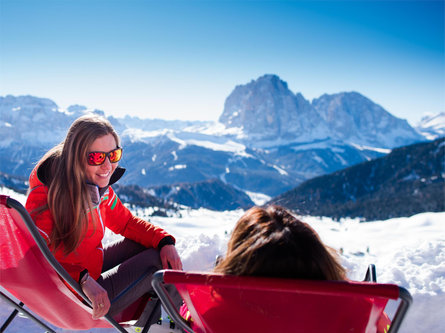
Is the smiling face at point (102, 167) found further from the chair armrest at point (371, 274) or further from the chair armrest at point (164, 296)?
the chair armrest at point (371, 274)

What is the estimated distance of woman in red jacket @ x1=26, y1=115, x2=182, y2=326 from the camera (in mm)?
2113

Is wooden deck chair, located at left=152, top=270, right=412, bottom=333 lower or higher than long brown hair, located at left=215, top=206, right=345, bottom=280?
lower

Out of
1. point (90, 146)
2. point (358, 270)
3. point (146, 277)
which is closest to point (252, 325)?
point (146, 277)

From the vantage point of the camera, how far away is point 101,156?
2379mm

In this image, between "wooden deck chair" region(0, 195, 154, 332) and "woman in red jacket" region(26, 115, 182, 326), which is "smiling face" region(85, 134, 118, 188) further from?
"wooden deck chair" region(0, 195, 154, 332)

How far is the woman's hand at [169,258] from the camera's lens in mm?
2477

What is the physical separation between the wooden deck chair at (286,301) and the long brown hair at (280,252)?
89 millimetres

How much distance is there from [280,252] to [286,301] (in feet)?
0.65

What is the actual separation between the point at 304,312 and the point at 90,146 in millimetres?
1686

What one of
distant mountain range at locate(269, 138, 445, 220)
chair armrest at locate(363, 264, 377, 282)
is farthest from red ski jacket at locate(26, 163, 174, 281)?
distant mountain range at locate(269, 138, 445, 220)

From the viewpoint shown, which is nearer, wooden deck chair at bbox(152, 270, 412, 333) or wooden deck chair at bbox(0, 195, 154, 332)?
wooden deck chair at bbox(152, 270, 412, 333)

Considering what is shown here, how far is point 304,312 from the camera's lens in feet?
4.72

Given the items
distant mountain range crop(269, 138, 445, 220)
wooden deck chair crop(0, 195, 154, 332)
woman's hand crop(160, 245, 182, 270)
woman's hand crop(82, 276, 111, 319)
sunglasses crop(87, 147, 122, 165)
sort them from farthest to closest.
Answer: distant mountain range crop(269, 138, 445, 220), woman's hand crop(160, 245, 182, 270), sunglasses crop(87, 147, 122, 165), woman's hand crop(82, 276, 111, 319), wooden deck chair crop(0, 195, 154, 332)

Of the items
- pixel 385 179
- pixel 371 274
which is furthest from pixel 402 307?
pixel 385 179
